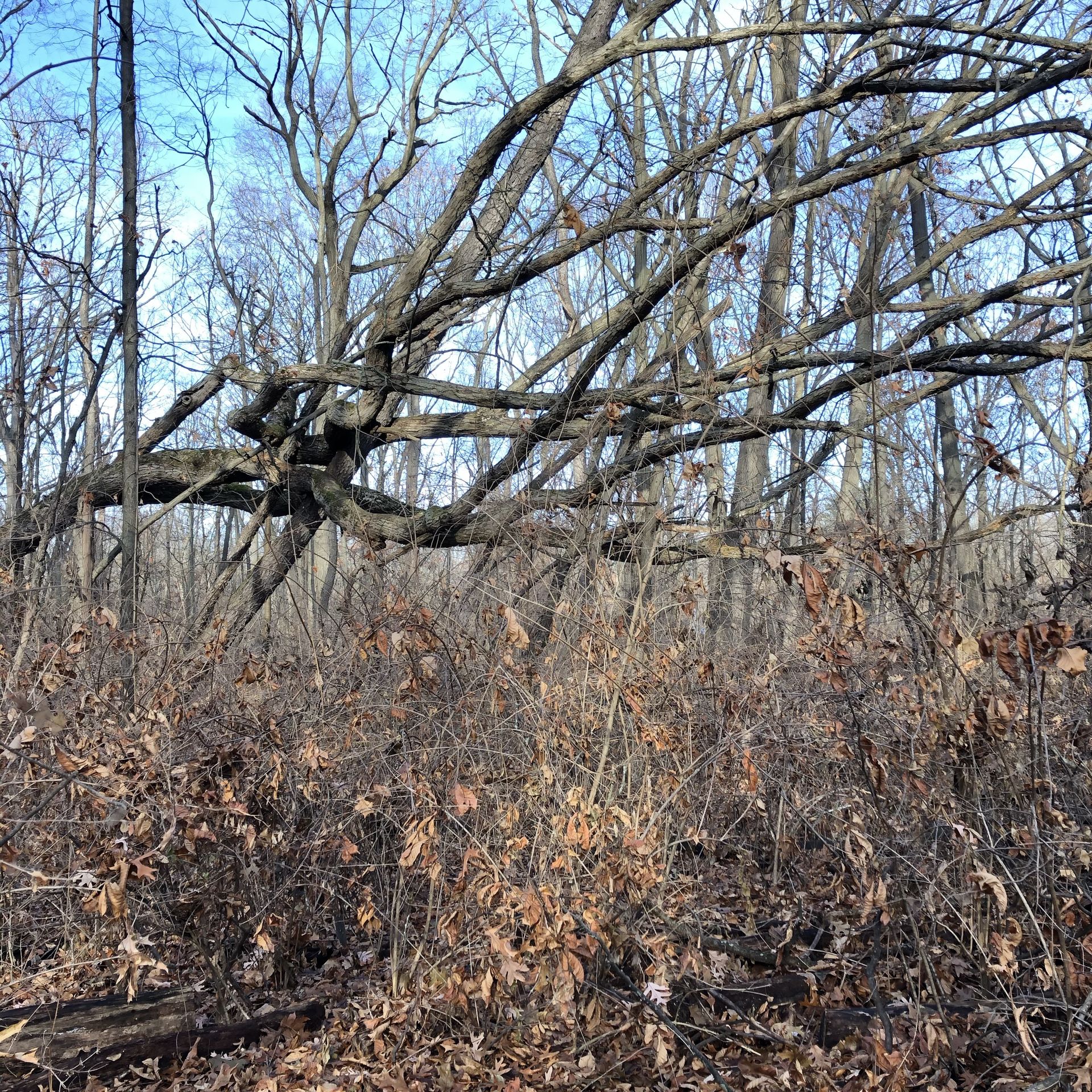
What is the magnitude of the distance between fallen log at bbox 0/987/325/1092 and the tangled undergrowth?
0.23 ft

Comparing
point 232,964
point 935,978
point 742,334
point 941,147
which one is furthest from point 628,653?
point 742,334

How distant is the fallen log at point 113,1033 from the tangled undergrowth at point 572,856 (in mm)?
69

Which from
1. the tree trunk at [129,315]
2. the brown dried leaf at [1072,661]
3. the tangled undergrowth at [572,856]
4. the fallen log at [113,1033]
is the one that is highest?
the tree trunk at [129,315]

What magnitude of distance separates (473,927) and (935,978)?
5.99 feet

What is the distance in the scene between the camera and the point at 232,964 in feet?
14.4

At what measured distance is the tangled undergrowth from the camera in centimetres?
345

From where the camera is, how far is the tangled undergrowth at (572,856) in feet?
11.3

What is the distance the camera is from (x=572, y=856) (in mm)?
3756

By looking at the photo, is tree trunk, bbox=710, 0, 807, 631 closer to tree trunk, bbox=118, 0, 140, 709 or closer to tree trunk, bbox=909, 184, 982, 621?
tree trunk, bbox=909, 184, 982, 621

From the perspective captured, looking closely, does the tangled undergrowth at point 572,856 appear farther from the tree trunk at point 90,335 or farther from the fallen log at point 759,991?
the tree trunk at point 90,335

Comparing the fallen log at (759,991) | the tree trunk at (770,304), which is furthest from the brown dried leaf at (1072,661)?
the tree trunk at (770,304)

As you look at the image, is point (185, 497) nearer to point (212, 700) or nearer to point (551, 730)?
point (212, 700)

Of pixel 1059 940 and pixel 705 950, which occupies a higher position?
pixel 1059 940

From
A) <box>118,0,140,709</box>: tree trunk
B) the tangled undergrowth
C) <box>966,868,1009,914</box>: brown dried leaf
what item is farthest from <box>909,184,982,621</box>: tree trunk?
<box>118,0,140,709</box>: tree trunk
